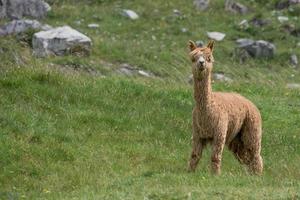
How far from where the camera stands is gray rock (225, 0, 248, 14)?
1341 inches

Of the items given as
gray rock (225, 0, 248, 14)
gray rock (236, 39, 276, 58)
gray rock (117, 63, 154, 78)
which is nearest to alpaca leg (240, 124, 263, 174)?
gray rock (117, 63, 154, 78)

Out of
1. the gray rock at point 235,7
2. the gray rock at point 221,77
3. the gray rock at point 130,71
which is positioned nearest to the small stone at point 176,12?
the gray rock at point 235,7

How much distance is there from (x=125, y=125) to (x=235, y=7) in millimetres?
17359

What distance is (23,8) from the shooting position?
A: 3041 cm

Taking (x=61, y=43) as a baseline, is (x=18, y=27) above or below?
below

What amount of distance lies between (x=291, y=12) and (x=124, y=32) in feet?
Answer: 23.0

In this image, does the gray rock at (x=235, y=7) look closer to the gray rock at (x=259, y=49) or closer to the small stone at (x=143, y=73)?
the gray rock at (x=259, y=49)

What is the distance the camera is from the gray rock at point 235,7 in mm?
34062

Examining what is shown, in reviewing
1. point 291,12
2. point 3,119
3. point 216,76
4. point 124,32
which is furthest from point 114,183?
point 291,12

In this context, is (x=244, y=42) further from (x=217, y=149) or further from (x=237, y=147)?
(x=217, y=149)

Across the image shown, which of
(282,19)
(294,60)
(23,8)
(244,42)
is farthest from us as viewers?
(282,19)

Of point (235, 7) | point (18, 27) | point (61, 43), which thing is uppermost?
point (61, 43)

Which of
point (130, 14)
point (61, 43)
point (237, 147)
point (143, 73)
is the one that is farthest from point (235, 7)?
point (237, 147)

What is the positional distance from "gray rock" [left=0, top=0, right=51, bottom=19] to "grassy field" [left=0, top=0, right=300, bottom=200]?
2.49 meters
